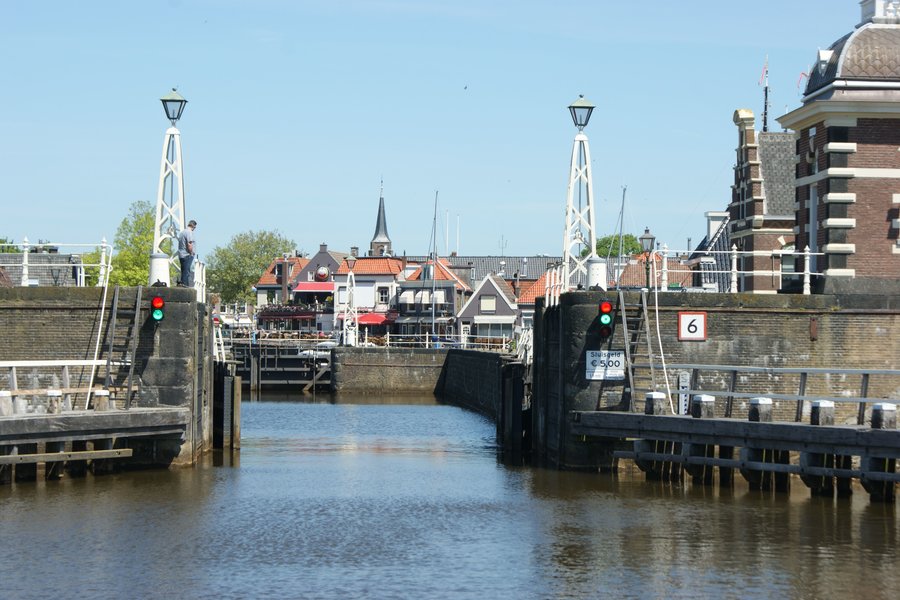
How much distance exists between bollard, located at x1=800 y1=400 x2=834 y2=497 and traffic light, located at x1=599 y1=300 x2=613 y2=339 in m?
5.79

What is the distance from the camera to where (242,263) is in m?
159

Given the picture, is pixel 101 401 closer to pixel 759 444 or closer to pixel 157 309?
pixel 157 309

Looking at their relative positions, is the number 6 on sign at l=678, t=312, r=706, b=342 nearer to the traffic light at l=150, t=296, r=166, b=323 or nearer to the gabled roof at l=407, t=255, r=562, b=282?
the traffic light at l=150, t=296, r=166, b=323

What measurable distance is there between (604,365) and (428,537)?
8955 millimetres

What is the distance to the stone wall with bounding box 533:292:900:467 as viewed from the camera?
30.7 metres

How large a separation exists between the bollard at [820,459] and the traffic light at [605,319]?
5.79m

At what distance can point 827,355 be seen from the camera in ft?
102

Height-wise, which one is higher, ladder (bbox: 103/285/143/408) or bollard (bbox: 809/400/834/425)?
ladder (bbox: 103/285/143/408)

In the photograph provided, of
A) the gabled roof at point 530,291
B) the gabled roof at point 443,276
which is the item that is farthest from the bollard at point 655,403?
the gabled roof at point 443,276

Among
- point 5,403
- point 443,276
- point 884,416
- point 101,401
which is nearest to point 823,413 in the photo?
point 884,416

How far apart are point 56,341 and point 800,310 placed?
694 inches

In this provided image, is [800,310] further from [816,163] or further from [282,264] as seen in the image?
[282,264]

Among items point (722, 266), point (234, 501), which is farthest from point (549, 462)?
point (722, 266)

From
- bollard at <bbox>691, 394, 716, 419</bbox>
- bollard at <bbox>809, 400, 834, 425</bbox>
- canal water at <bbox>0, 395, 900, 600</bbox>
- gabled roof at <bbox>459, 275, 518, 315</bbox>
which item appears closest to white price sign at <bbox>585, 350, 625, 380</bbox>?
canal water at <bbox>0, 395, 900, 600</bbox>
